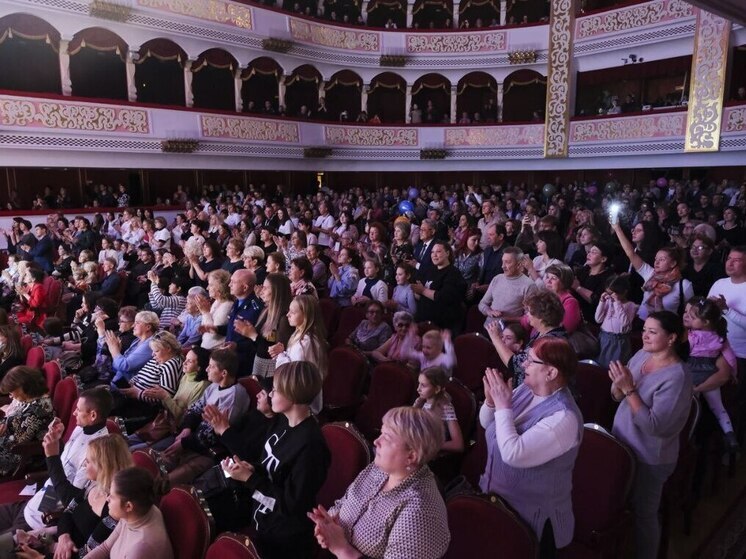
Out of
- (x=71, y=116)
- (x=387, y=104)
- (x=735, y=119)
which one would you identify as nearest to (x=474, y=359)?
(x=735, y=119)

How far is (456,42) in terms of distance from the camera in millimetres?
16312

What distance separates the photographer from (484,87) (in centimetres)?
1861

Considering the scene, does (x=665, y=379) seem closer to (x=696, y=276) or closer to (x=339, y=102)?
(x=696, y=276)

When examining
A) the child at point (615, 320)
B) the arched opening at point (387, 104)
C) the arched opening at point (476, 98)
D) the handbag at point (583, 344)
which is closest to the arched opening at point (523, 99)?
the arched opening at point (476, 98)

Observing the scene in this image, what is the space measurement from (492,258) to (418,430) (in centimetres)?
363

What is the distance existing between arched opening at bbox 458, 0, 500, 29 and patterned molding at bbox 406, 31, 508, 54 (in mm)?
1749

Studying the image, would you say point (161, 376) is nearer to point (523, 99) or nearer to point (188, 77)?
point (188, 77)

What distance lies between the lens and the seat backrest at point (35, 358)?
4109 millimetres

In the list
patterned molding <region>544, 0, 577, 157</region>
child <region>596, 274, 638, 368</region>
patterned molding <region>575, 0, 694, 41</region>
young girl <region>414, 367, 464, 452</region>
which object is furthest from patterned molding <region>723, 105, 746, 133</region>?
young girl <region>414, 367, 464, 452</region>

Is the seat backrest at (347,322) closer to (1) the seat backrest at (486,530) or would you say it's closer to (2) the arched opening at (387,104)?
(1) the seat backrest at (486,530)

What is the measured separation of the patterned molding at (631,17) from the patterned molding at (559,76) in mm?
382

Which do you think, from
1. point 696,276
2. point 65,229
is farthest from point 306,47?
point 696,276

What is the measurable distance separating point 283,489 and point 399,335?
6.24 feet

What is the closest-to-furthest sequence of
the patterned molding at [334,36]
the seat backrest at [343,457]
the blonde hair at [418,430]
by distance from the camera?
the blonde hair at [418,430] < the seat backrest at [343,457] < the patterned molding at [334,36]
